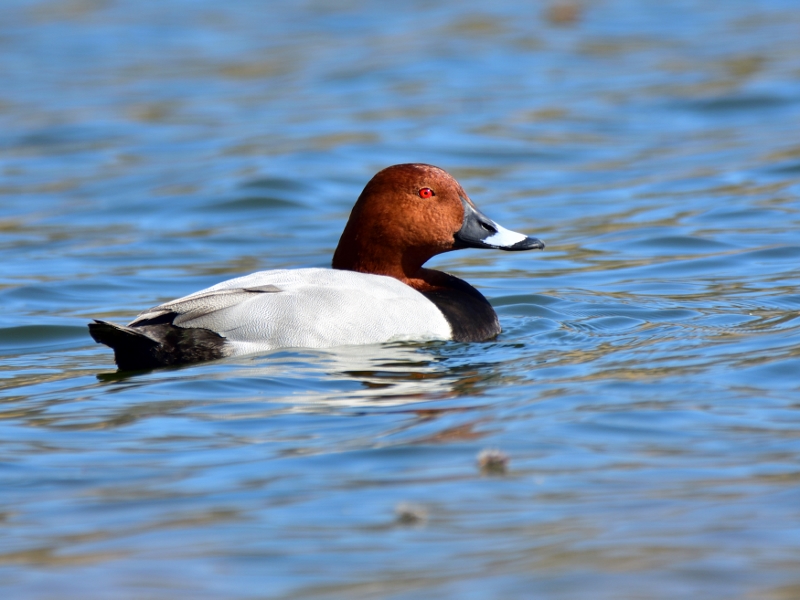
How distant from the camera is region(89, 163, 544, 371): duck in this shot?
517 centimetres

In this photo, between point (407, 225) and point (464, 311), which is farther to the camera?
point (407, 225)

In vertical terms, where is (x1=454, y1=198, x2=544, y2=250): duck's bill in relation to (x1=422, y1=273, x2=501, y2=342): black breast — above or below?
above

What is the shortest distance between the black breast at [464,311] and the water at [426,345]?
0.40 ft

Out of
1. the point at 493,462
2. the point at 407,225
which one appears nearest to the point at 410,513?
the point at 493,462

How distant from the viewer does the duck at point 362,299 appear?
5.17m

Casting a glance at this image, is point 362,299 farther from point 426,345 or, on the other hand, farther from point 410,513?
point 410,513

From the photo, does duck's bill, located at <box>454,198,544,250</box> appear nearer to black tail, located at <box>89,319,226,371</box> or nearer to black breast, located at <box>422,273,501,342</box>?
black breast, located at <box>422,273,501,342</box>

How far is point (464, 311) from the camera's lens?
5.79 metres

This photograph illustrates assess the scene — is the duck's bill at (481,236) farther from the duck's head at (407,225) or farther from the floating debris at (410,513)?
the floating debris at (410,513)

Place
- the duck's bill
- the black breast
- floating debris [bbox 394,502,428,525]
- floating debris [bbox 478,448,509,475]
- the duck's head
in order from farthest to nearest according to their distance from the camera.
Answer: the duck's bill, the duck's head, the black breast, floating debris [bbox 478,448,509,475], floating debris [bbox 394,502,428,525]

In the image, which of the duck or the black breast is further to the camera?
the black breast

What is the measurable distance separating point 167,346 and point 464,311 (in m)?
1.40

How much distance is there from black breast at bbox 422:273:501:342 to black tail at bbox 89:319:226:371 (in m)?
1.09

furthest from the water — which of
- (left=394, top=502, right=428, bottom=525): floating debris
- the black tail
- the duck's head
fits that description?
the duck's head
